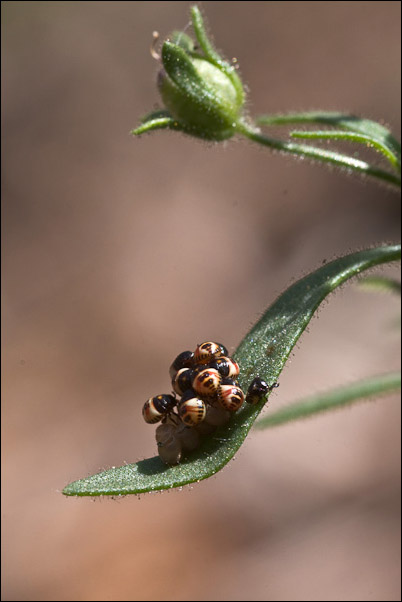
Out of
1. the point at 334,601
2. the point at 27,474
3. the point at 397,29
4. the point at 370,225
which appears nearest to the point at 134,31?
the point at 397,29

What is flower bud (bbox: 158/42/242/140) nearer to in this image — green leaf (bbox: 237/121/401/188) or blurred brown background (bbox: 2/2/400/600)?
green leaf (bbox: 237/121/401/188)

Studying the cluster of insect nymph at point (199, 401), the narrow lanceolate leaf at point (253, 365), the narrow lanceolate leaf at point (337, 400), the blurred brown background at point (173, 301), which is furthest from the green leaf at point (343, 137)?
the blurred brown background at point (173, 301)

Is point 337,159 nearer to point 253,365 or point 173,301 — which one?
point 253,365

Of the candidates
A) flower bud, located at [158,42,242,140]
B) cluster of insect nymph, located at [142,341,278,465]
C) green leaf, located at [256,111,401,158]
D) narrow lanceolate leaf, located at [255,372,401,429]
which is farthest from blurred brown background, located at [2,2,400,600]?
cluster of insect nymph, located at [142,341,278,465]

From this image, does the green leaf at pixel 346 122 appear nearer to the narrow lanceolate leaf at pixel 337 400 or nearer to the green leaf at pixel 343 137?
the green leaf at pixel 343 137

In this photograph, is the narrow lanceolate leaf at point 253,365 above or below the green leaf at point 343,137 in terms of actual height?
below

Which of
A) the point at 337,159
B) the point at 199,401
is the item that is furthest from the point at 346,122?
the point at 199,401
